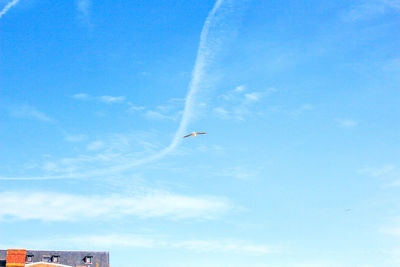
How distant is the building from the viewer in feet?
360

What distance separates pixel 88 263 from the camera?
380 feet

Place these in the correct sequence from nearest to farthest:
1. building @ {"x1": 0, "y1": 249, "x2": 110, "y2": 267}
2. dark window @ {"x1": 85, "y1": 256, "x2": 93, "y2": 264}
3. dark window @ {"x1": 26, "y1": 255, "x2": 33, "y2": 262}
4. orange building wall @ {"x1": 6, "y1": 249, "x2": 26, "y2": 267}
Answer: orange building wall @ {"x1": 6, "y1": 249, "x2": 26, "y2": 267}, building @ {"x1": 0, "y1": 249, "x2": 110, "y2": 267}, dark window @ {"x1": 26, "y1": 255, "x2": 33, "y2": 262}, dark window @ {"x1": 85, "y1": 256, "x2": 93, "y2": 264}

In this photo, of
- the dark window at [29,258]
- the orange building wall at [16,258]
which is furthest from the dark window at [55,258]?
the orange building wall at [16,258]

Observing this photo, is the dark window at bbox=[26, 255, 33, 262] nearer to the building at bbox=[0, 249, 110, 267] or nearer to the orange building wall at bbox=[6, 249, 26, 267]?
the building at bbox=[0, 249, 110, 267]

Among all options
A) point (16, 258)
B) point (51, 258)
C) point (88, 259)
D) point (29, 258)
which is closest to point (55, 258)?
point (51, 258)

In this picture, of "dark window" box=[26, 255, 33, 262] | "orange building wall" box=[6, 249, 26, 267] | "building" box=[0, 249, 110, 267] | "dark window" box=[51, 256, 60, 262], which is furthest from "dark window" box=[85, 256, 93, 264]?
"orange building wall" box=[6, 249, 26, 267]

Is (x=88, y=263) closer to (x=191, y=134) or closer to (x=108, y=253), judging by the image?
(x=108, y=253)

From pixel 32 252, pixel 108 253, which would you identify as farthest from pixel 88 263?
pixel 32 252

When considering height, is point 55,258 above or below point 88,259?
above

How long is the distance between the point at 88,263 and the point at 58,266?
7134 mm

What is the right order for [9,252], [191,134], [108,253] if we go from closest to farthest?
[191,134], [9,252], [108,253]

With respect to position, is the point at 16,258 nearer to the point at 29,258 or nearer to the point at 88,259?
the point at 29,258

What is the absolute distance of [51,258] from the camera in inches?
4496

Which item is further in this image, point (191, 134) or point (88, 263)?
point (88, 263)
